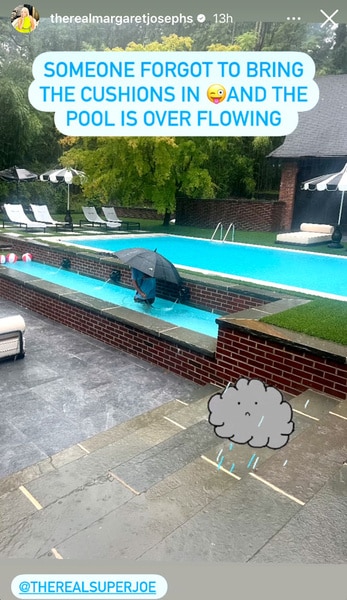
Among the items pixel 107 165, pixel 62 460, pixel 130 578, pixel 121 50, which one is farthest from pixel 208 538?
pixel 107 165

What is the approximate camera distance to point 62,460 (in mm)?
2871

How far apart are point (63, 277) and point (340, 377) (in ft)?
23.9

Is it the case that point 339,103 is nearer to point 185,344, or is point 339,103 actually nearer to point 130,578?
point 185,344

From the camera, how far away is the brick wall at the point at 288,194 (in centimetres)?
1612

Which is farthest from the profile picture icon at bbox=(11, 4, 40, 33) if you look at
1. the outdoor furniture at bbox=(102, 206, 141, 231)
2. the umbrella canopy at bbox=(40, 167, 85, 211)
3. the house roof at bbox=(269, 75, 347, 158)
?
the outdoor furniture at bbox=(102, 206, 141, 231)

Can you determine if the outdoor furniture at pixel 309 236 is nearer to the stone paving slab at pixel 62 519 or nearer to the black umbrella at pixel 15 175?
the black umbrella at pixel 15 175

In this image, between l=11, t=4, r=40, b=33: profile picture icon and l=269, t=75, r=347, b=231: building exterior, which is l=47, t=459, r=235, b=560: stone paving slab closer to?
l=11, t=4, r=40, b=33: profile picture icon

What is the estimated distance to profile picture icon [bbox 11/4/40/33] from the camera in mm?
2484

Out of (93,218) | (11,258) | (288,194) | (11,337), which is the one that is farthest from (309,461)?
(288,194)

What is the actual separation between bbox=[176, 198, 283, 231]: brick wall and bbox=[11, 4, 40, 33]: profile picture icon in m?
14.2

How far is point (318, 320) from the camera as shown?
14.0 feet

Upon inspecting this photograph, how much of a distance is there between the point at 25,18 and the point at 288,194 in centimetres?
→ 1481

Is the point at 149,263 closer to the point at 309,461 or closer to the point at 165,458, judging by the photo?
the point at 165,458

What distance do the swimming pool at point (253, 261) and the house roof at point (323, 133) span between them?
4456 mm
